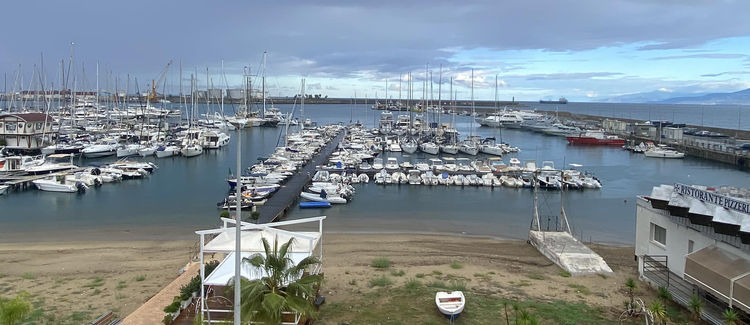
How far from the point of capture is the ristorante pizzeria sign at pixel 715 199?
48.9 feet

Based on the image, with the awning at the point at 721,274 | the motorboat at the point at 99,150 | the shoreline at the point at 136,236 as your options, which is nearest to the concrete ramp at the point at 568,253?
the shoreline at the point at 136,236

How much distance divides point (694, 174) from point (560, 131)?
46.3 m

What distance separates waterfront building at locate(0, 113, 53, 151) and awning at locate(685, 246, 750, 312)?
209 feet

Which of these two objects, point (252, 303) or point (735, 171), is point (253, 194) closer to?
point (252, 303)

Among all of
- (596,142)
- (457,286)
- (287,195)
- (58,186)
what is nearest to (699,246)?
(457,286)

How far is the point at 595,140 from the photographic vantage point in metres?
86.1

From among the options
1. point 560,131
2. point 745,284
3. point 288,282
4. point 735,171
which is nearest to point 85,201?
point 288,282

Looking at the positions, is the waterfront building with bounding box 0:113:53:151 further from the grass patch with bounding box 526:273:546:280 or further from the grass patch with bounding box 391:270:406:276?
the grass patch with bounding box 526:273:546:280

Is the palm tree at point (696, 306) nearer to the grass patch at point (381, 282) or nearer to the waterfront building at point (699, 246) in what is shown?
the waterfront building at point (699, 246)

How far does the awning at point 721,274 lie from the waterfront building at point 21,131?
6381 cm

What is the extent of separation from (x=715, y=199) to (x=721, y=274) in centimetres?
252

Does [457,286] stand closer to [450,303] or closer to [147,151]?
[450,303]

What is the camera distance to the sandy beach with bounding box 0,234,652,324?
17.1m

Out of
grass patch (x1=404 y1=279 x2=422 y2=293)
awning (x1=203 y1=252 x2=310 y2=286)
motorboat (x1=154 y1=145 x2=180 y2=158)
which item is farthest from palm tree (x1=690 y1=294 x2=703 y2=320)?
motorboat (x1=154 y1=145 x2=180 y2=158)
